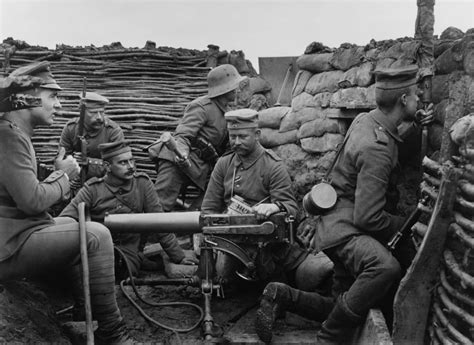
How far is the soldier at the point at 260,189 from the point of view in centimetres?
639

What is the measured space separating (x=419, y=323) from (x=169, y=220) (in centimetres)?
277

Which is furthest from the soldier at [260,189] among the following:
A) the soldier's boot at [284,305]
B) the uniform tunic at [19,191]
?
the uniform tunic at [19,191]

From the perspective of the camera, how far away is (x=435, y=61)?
576 centimetres

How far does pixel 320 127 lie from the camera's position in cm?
729

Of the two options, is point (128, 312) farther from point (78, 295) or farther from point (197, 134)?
point (197, 134)

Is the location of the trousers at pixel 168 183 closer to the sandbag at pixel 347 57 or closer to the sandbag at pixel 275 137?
the sandbag at pixel 275 137

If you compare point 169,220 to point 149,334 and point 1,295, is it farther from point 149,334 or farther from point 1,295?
point 1,295

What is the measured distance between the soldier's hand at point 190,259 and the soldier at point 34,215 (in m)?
1.89

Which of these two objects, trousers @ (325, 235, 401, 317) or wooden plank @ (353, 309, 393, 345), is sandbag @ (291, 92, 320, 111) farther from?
wooden plank @ (353, 309, 393, 345)

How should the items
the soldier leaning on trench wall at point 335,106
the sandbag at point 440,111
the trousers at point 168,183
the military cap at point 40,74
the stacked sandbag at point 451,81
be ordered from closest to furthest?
the stacked sandbag at point 451,81, the military cap at point 40,74, the sandbag at point 440,111, the soldier leaning on trench wall at point 335,106, the trousers at point 168,183

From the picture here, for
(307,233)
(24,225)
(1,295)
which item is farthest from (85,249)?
(307,233)

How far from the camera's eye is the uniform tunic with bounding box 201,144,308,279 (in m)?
6.43

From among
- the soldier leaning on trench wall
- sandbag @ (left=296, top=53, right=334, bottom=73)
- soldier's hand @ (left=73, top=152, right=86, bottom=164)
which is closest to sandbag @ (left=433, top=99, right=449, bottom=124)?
the soldier leaning on trench wall

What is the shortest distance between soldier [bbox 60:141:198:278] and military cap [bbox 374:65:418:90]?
2837 millimetres
